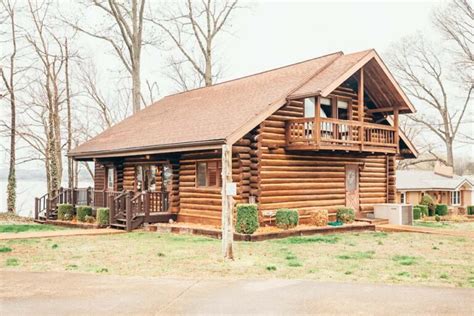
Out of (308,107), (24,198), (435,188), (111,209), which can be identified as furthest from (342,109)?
(24,198)

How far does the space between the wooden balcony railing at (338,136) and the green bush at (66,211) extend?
33.4 feet

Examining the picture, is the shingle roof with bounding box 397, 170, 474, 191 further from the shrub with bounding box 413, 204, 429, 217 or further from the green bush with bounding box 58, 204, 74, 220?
the green bush with bounding box 58, 204, 74, 220

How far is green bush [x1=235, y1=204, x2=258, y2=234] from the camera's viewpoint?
1543 centimetres

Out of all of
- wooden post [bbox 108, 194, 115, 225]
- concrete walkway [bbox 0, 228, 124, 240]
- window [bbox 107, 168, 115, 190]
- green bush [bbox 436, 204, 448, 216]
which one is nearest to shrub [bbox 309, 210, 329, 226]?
concrete walkway [bbox 0, 228, 124, 240]

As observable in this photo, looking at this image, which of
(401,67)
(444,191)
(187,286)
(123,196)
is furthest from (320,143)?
(401,67)

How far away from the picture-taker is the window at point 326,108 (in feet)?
66.1

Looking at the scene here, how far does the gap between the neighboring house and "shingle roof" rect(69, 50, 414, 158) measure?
1734 cm

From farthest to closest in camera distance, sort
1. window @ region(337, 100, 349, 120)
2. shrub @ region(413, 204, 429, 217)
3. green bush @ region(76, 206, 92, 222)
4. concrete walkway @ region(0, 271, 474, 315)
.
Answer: shrub @ region(413, 204, 429, 217) < green bush @ region(76, 206, 92, 222) < window @ region(337, 100, 349, 120) < concrete walkway @ region(0, 271, 474, 315)

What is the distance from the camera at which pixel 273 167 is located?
1783 centimetres

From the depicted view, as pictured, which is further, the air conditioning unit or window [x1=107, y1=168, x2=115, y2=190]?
window [x1=107, y1=168, x2=115, y2=190]

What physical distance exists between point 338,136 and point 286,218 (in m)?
3.91

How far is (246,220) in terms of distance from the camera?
15.4m

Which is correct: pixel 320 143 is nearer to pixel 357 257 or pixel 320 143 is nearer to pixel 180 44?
pixel 357 257

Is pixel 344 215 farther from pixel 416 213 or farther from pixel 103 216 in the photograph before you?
Answer: pixel 416 213
